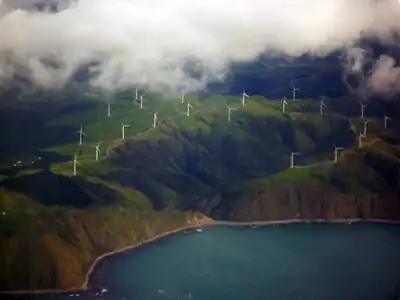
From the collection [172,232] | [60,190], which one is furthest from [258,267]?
[60,190]

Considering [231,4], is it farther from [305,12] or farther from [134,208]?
[134,208]

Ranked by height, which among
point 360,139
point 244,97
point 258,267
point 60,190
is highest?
point 244,97

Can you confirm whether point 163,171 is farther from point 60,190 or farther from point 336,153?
point 336,153

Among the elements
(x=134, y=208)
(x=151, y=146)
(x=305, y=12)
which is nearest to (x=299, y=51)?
(x=305, y=12)

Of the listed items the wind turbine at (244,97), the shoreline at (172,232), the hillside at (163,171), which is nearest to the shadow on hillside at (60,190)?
the hillside at (163,171)

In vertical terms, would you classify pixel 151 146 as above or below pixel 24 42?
below

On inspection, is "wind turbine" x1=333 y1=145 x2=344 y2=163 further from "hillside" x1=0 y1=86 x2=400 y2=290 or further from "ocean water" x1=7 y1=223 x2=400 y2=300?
"ocean water" x1=7 y1=223 x2=400 y2=300
